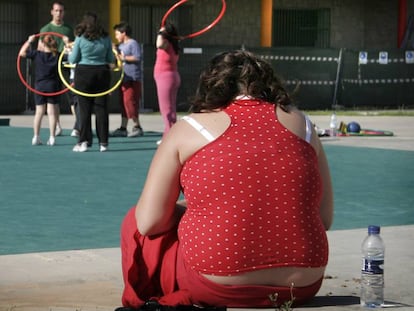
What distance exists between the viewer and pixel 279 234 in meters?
5.48

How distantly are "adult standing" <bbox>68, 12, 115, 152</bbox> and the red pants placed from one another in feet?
34.9

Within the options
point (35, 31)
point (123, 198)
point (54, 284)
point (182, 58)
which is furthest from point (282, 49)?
point (54, 284)

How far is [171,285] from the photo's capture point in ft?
18.6

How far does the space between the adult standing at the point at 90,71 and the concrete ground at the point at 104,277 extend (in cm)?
796

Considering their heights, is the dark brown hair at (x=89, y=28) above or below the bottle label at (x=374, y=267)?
above

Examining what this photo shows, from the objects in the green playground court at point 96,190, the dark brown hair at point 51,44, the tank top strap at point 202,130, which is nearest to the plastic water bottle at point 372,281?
the tank top strap at point 202,130

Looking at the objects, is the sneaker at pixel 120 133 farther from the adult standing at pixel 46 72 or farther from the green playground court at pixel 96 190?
the adult standing at pixel 46 72

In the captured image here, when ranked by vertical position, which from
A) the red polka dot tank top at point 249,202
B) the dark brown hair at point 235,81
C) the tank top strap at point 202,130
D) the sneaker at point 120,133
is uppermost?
the dark brown hair at point 235,81

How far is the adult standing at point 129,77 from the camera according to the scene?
19453 mm

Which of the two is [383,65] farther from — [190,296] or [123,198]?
[190,296]

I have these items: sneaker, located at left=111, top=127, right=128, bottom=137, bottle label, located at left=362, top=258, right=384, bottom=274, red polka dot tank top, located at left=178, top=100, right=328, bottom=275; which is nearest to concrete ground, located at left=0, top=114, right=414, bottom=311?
bottle label, located at left=362, top=258, right=384, bottom=274

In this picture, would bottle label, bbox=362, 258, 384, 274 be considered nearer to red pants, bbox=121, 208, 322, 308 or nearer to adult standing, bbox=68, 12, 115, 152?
red pants, bbox=121, 208, 322, 308

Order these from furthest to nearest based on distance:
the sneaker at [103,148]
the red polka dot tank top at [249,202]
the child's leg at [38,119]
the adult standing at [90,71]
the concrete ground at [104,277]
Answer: the child's leg at [38,119] < the sneaker at [103,148] < the adult standing at [90,71] < the concrete ground at [104,277] < the red polka dot tank top at [249,202]

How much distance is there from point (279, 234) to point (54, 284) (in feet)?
5.92
